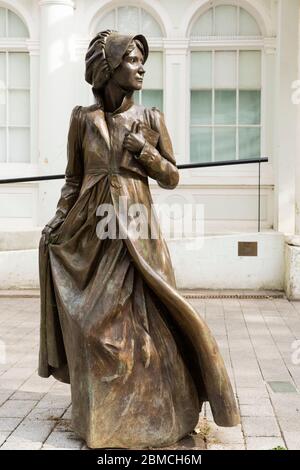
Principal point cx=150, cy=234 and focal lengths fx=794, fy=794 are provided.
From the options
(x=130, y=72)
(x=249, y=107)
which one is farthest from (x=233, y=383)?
(x=249, y=107)

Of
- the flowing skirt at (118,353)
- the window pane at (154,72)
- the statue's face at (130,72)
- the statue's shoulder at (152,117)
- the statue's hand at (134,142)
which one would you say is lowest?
the flowing skirt at (118,353)

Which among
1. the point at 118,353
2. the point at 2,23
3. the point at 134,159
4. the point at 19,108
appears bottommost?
the point at 118,353

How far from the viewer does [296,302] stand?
32.6 feet

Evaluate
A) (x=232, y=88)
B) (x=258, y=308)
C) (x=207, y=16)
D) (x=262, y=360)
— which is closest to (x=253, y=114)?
(x=232, y=88)

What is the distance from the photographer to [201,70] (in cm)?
1208

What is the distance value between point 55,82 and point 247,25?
300cm

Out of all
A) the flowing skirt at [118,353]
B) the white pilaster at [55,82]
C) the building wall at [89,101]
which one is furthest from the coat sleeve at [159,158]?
the white pilaster at [55,82]

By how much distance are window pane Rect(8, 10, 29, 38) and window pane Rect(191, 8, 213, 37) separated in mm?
2587

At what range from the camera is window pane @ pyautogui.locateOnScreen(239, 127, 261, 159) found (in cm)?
1209

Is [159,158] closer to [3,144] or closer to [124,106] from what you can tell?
[124,106]

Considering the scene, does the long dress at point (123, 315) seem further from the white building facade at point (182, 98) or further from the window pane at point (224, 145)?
the window pane at point (224, 145)

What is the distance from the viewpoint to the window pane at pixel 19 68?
12234 mm

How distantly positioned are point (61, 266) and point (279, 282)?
6.54 meters

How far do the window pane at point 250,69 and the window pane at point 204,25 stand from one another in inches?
23.9
